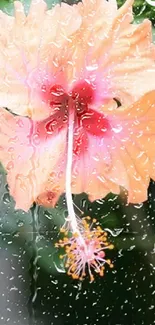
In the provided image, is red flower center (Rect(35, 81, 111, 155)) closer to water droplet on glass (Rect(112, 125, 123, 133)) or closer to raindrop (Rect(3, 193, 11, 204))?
water droplet on glass (Rect(112, 125, 123, 133))

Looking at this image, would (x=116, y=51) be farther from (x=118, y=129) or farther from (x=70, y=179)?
(x=70, y=179)

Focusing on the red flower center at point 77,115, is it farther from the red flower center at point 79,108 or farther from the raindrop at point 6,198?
the raindrop at point 6,198

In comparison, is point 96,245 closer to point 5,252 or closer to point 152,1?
point 5,252

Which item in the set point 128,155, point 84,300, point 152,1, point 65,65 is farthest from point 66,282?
point 152,1

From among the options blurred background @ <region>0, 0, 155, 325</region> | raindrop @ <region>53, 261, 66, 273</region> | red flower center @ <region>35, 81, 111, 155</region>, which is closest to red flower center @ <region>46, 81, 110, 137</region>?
red flower center @ <region>35, 81, 111, 155</region>

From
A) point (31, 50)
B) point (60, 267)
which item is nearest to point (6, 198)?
point (60, 267)

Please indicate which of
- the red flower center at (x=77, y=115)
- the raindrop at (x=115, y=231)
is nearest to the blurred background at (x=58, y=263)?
the raindrop at (x=115, y=231)
